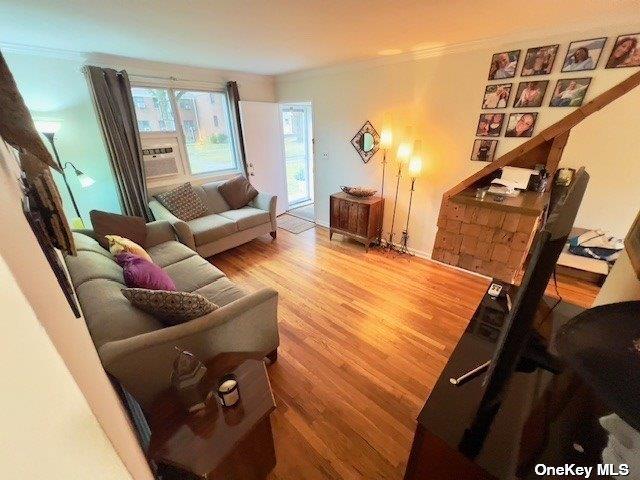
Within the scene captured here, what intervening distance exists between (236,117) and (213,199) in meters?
1.33

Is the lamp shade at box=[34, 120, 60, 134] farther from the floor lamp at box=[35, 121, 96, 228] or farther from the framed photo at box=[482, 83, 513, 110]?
the framed photo at box=[482, 83, 513, 110]

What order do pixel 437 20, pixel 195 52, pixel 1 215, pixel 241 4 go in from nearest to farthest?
1. pixel 1 215
2. pixel 241 4
3. pixel 437 20
4. pixel 195 52

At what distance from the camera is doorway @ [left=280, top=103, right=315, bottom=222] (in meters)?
5.06

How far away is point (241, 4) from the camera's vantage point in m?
1.52

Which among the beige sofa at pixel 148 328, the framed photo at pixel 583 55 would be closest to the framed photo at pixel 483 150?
the framed photo at pixel 583 55

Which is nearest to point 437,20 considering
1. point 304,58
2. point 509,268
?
point 304,58

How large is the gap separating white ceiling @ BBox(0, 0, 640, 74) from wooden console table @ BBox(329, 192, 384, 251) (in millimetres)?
1593

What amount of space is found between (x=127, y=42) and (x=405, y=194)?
319 cm

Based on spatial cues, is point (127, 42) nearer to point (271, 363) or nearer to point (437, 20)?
point (437, 20)

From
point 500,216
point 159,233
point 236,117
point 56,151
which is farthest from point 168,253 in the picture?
point 500,216

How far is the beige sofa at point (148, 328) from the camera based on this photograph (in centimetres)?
110

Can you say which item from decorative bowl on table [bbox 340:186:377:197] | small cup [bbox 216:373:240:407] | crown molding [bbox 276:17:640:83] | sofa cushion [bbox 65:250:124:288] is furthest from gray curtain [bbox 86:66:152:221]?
small cup [bbox 216:373:240:407]

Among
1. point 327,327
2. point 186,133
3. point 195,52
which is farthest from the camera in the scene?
point 186,133

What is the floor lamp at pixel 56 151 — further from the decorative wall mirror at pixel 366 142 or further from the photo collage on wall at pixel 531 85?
the photo collage on wall at pixel 531 85
